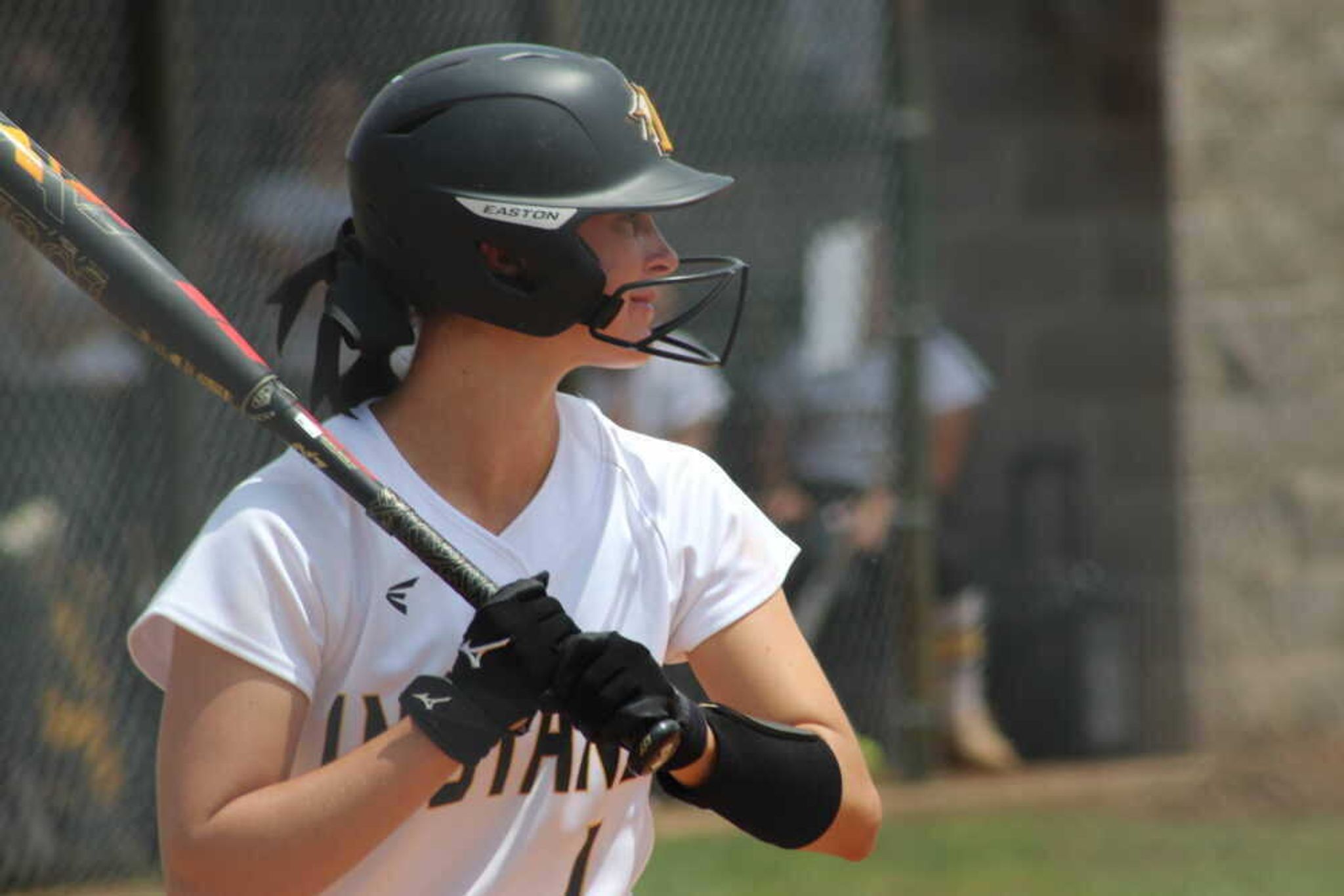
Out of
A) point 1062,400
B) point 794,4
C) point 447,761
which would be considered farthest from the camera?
point 1062,400

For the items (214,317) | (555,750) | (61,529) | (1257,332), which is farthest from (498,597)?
(1257,332)

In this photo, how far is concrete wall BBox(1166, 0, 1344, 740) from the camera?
8.15 metres

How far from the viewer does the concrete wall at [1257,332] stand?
815 centimetres

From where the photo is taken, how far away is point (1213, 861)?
257 inches

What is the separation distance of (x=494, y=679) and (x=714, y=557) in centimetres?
43

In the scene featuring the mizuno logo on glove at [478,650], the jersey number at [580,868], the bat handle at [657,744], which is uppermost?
the mizuno logo on glove at [478,650]

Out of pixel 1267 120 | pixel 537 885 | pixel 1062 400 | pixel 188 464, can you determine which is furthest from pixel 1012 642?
pixel 537 885

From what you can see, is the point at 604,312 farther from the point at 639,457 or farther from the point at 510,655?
the point at 510,655

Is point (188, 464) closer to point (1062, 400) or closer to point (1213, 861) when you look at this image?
point (1213, 861)

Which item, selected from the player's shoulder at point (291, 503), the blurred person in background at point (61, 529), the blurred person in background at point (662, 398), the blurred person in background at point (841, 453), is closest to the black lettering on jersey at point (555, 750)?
the player's shoulder at point (291, 503)

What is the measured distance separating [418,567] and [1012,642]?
19.0ft

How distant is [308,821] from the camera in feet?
7.50

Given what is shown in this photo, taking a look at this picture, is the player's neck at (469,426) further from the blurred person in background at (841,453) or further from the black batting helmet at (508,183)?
the blurred person in background at (841,453)

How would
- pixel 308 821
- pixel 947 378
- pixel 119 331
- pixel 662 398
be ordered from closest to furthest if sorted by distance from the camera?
pixel 308 821 → pixel 119 331 → pixel 662 398 → pixel 947 378
